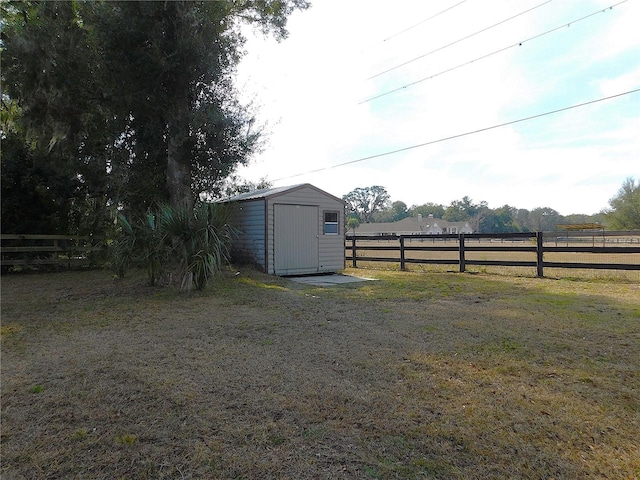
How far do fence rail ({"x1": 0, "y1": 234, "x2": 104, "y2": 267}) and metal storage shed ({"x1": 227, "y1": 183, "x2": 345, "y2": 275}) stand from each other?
5033 mm

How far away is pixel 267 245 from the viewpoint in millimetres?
9953

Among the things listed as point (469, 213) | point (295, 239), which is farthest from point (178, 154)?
point (469, 213)

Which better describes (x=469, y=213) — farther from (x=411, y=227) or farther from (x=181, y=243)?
(x=181, y=243)

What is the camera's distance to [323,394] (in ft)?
8.71

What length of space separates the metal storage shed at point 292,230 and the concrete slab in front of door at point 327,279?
381 millimetres

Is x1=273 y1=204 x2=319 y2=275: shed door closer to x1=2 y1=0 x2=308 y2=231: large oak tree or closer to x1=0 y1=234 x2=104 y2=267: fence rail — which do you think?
x1=2 y1=0 x2=308 y2=231: large oak tree

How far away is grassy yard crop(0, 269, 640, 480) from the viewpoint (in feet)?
6.23

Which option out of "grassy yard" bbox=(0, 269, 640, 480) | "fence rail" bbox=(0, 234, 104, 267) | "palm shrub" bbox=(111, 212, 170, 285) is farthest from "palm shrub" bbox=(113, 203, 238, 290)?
"fence rail" bbox=(0, 234, 104, 267)

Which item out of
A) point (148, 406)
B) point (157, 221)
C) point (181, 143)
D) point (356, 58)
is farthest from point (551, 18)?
point (148, 406)

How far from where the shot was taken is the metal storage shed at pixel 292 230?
1001 cm

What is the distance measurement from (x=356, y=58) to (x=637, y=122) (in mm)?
8545

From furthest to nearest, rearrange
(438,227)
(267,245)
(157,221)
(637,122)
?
(438,227) < (637,122) < (267,245) < (157,221)

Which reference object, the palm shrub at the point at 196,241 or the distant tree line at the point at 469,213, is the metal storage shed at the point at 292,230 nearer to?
the palm shrub at the point at 196,241

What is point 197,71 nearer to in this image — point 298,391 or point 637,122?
point 298,391
